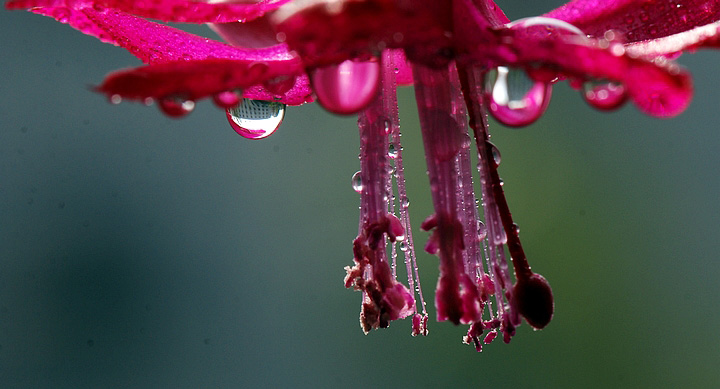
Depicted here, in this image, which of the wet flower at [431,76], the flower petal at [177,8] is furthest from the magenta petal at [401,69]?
the flower petal at [177,8]

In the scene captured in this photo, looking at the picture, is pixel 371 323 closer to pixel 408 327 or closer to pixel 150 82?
pixel 150 82

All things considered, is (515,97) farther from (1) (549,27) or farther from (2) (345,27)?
(2) (345,27)

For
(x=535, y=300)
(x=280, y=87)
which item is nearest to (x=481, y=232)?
(x=535, y=300)

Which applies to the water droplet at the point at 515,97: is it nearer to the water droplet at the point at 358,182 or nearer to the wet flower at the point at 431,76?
the wet flower at the point at 431,76

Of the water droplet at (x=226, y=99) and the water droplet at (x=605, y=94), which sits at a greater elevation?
the water droplet at (x=226, y=99)

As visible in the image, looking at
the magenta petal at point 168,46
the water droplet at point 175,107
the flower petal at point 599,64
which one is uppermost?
the magenta petal at point 168,46

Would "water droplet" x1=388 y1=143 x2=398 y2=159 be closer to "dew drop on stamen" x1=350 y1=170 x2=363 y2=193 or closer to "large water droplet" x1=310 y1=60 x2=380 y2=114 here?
"dew drop on stamen" x1=350 y1=170 x2=363 y2=193

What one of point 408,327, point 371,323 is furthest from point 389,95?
point 408,327
